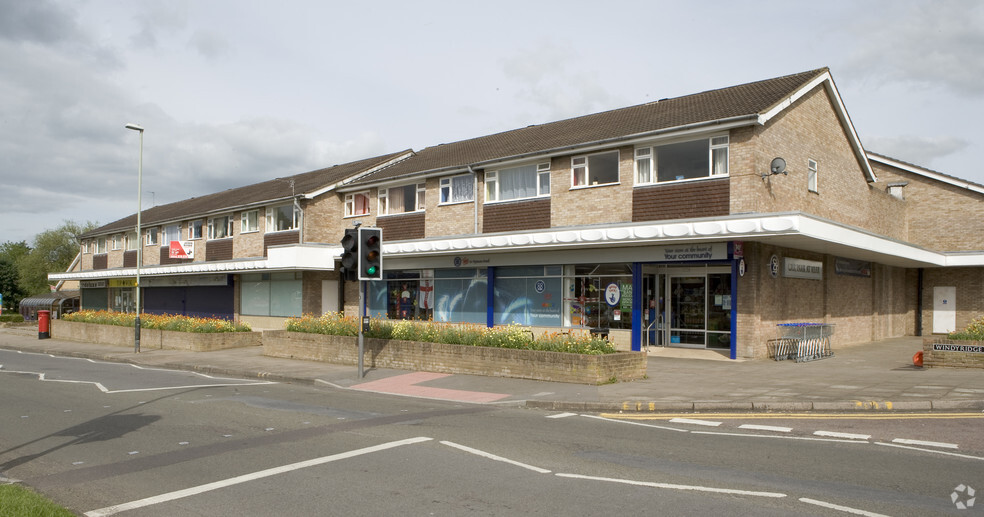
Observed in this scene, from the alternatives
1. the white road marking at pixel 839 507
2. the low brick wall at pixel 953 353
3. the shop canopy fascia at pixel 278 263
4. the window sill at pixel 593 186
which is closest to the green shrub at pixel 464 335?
the window sill at pixel 593 186

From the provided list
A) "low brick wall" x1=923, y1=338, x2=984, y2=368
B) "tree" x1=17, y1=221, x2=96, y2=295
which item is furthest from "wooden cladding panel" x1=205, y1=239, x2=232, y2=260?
"tree" x1=17, y1=221, x2=96, y2=295

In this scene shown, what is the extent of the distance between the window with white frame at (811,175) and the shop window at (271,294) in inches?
787

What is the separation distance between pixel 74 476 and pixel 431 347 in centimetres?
936

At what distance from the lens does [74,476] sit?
6.89 meters

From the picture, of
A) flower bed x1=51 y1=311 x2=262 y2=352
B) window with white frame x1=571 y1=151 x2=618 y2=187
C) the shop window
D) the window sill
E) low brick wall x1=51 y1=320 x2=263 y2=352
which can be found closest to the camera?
the window sill

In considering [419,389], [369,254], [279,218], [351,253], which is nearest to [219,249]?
[279,218]

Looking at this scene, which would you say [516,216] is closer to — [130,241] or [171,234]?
[171,234]

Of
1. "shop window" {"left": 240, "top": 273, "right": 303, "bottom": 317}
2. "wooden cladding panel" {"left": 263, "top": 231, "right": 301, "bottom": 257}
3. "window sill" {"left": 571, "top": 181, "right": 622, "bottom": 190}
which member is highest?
"window sill" {"left": 571, "top": 181, "right": 622, "bottom": 190}

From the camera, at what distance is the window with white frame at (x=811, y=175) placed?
1977 centimetres

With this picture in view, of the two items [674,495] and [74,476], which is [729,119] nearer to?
[674,495]

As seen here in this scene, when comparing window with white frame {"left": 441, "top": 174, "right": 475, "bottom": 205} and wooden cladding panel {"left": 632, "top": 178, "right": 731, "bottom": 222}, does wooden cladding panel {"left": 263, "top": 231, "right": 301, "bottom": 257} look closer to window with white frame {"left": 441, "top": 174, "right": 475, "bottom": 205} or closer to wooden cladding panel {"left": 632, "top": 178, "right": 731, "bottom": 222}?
window with white frame {"left": 441, "top": 174, "right": 475, "bottom": 205}

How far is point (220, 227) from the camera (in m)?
34.1

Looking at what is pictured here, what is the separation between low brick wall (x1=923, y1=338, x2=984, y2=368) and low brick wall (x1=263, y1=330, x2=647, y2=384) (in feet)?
21.2

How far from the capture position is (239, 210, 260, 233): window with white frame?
31.3 metres
